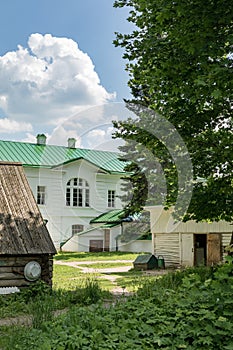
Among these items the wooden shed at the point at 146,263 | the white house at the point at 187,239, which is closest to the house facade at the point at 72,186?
the white house at the point at 187,239

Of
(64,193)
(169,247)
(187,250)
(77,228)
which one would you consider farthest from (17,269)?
(77,228)

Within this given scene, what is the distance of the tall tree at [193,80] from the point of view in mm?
7235

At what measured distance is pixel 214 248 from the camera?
17922 mm

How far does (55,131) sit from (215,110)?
588cm

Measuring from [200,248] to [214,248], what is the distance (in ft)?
3.75

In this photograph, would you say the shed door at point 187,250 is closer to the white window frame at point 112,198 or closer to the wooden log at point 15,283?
the white window frame at point 112,198

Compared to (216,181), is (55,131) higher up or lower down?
higher up

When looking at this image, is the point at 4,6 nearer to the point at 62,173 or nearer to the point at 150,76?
the point at 150,76

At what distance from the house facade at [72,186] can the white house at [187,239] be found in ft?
14.1

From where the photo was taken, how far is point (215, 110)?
11.0m

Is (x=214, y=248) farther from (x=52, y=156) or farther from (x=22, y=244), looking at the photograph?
(x=52, y=156)

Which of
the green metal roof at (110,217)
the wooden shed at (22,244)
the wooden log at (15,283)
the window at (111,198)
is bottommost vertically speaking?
the wooden log at (15,283)

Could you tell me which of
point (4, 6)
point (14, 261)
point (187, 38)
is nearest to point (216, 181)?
point (187, 38)

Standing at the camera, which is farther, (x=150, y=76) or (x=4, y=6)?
(x=4, y=6)
